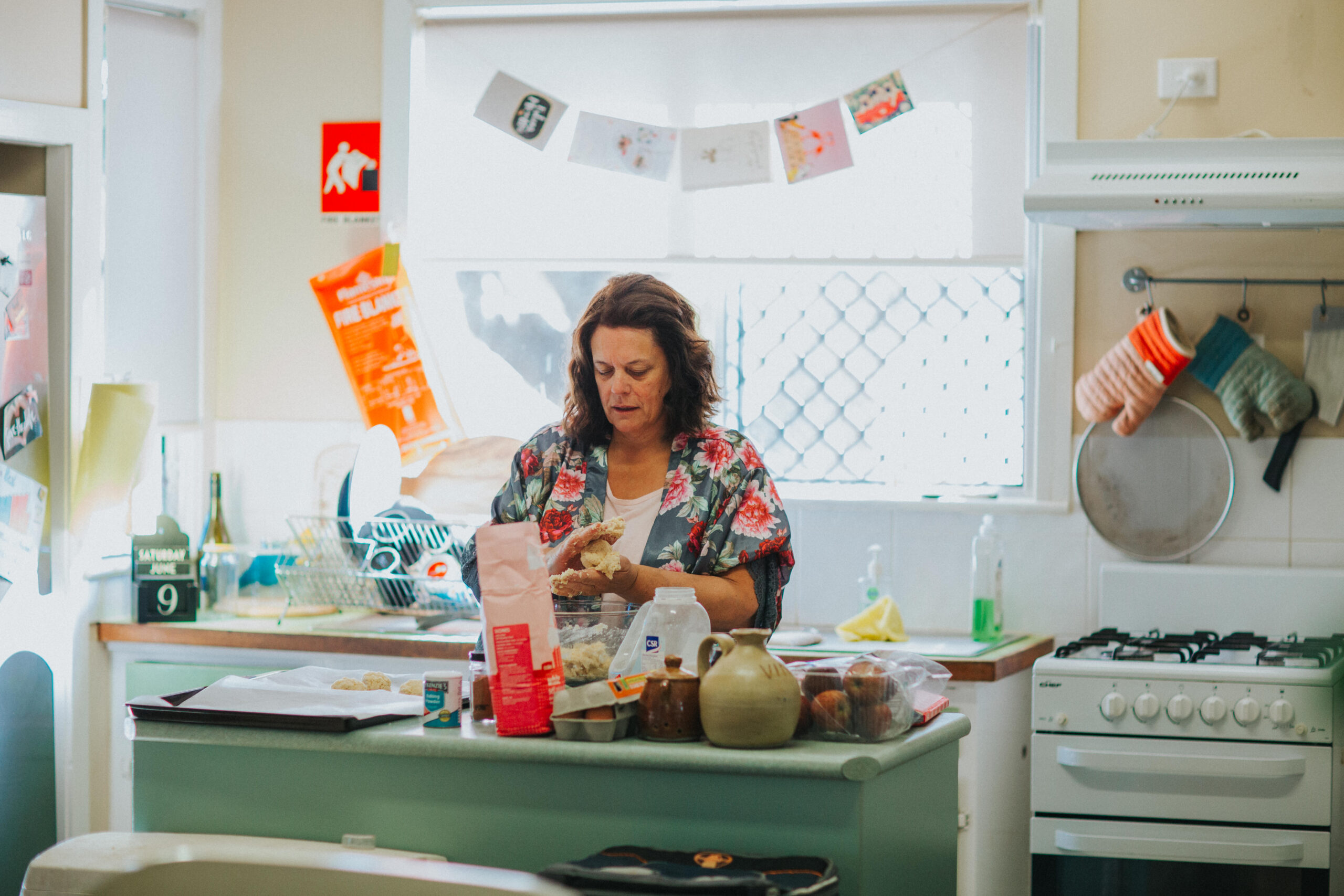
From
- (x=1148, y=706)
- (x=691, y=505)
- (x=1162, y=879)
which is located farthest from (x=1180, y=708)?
(x=691, y=505)

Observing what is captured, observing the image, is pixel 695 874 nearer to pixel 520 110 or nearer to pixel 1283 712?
pixel 1283 712

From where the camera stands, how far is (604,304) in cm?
208

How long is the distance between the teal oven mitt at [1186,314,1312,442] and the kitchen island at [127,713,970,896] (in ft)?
5.02

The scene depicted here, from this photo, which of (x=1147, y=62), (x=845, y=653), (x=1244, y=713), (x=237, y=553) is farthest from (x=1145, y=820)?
(x=237, y=553)

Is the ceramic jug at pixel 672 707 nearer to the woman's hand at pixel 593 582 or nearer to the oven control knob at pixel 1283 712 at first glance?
the woman's hand at pixel 593 582

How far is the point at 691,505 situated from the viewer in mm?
2025

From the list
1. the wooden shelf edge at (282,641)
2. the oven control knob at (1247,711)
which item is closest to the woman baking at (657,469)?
the wooden shelf edge at (282,641)

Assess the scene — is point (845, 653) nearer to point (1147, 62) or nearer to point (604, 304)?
point (604, 304)

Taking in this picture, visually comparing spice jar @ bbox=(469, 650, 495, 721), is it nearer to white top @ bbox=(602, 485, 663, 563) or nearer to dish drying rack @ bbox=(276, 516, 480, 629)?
white top @ bbox=(602, 485, 663, 563)

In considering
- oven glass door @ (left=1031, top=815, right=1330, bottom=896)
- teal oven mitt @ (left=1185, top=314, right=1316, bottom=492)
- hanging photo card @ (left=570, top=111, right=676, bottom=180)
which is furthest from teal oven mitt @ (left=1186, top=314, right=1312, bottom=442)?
hanging photo card @ (left=570, top=111, right=676, bottom=180)

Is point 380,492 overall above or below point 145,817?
above

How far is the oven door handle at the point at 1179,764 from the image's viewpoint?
2.45m

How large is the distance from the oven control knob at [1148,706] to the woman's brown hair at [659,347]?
103 cm

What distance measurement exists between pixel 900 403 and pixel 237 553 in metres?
1.61
